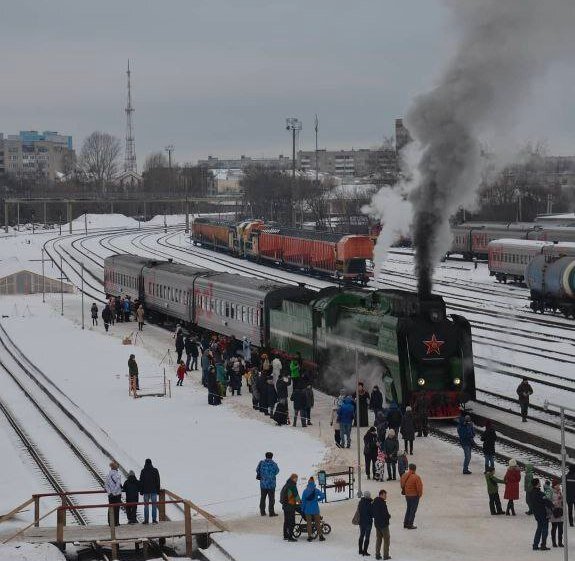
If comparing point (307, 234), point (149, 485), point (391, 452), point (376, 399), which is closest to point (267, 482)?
point (149, 485)

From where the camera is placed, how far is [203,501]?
768 inches

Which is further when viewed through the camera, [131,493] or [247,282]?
[247,282]

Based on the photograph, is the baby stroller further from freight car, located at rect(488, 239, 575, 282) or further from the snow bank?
freight car, located at rect(488, 239, 575, 282)

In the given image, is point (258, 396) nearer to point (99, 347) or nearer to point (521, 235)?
point (99, 347)

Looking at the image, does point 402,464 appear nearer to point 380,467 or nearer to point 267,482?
point 380,467

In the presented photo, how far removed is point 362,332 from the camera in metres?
27.0

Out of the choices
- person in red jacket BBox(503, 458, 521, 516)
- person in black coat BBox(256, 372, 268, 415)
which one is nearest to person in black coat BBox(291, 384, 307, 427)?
person in black coat BBox(256, 372, 268, 415)

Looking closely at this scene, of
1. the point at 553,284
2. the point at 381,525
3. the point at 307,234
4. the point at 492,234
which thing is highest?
the point at 307,234

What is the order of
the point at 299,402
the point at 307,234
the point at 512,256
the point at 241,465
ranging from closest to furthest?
the point at 241,465 → the point at 299,402 → the point at 512,256 → the point at 307,234

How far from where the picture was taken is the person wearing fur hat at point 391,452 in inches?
813

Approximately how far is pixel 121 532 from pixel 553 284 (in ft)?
115

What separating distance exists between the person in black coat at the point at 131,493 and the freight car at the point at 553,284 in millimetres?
32884

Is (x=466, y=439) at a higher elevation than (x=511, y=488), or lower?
higher

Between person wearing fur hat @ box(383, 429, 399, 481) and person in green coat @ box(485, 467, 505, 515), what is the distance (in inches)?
108
